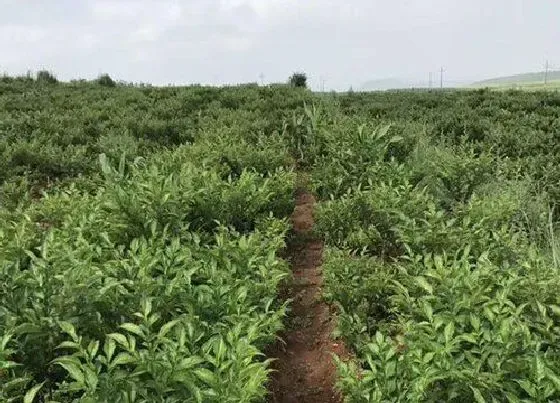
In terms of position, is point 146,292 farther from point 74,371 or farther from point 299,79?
point 299,79

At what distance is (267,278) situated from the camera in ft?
12.0

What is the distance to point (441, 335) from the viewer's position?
2.75 meters

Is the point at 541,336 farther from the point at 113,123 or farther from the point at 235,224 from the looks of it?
the point at 113,123

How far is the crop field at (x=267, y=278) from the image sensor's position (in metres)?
2.55

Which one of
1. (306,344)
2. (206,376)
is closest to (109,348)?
(206,376)

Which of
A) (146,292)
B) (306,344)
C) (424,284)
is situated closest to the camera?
(146,292)

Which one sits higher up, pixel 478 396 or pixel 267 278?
pixel 267 278

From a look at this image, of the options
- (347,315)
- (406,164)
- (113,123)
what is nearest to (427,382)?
(347,315)

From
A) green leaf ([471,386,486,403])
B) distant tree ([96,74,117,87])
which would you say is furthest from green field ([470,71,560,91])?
green leaf ([471,386,486,403])

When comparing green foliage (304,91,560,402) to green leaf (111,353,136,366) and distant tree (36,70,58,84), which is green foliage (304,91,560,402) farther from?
distant tree (36,70,58,84)

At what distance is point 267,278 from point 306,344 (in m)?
0.61

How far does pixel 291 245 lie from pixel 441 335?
261cm

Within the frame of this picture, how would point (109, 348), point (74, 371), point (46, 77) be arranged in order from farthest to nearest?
point (46, 77), point (109, 348), point (74, 371)

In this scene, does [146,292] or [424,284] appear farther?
[424,284]
